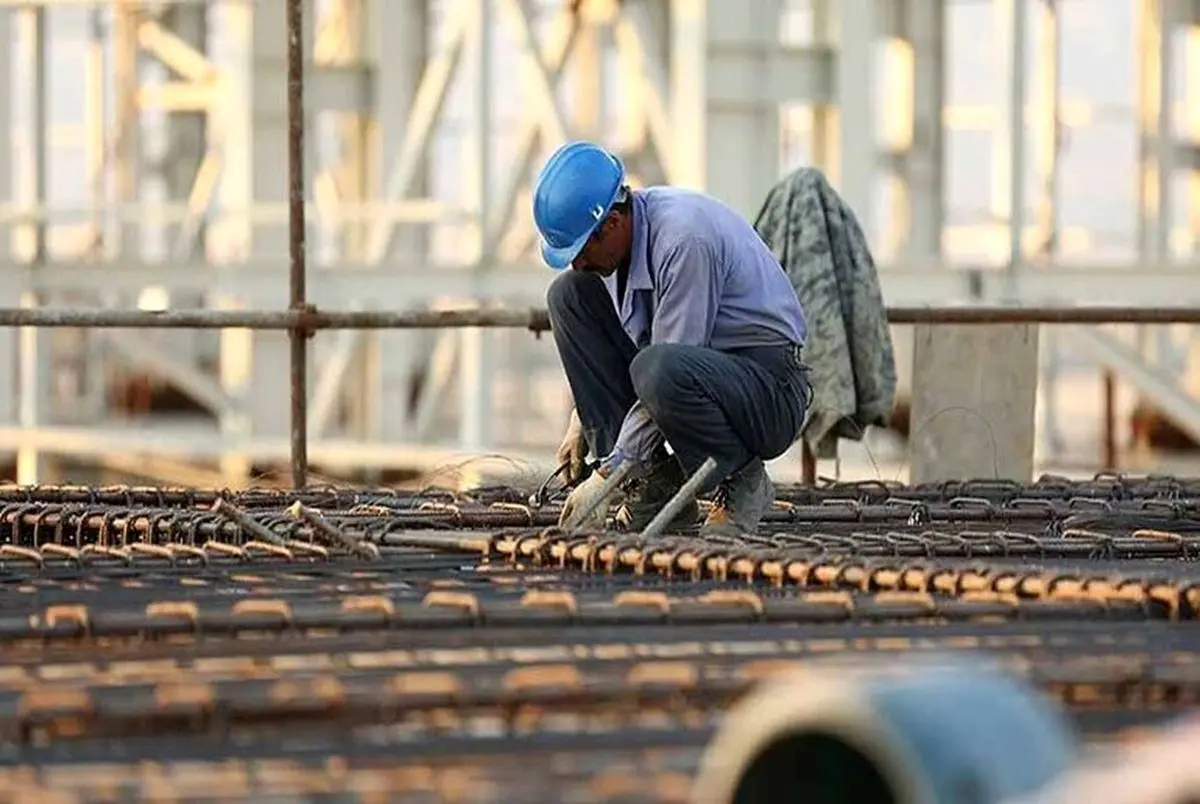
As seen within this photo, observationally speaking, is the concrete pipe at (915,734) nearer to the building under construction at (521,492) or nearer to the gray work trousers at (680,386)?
the building under construction at (521,492)

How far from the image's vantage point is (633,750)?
4109mm

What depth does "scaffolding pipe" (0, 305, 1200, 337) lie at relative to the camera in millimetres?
10586

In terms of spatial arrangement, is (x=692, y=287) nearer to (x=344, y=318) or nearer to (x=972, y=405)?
(x=344, y=318)

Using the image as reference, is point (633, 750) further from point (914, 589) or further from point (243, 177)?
point (243, 177)

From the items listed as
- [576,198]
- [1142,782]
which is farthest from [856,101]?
[1142,782]

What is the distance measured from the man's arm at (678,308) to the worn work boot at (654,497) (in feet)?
0.40

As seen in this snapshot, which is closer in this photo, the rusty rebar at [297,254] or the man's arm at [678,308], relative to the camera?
the man's arm at [678,308]

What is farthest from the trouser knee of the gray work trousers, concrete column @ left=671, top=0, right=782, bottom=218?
concrete column @ left=671, top=0, right=782, bottom=218

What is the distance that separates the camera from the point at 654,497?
302 inches

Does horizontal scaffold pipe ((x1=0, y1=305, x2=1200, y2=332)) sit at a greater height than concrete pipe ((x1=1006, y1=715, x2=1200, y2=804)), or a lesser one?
greater

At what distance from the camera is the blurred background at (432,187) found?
17.1 metres

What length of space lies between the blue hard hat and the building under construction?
771mm

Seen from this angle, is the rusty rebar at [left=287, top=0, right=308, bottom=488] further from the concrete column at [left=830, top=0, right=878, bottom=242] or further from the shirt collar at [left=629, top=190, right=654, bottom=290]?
the concrete column at [left=830, top=0, right=878, bottom=242]

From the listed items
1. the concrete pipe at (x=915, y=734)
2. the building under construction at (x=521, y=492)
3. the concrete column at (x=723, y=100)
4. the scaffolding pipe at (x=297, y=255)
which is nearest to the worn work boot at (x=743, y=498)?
the building under construction at (x=521, y=492)
